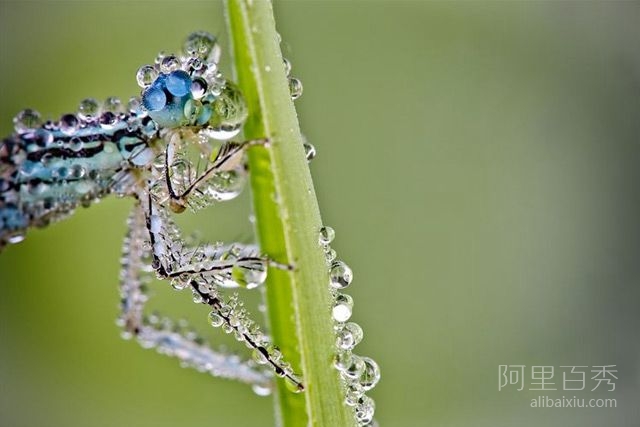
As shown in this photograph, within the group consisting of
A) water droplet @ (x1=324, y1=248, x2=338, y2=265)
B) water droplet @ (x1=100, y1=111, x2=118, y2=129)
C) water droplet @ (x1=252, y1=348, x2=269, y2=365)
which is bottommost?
water droplet @ (x1=252, y1=348, x2=269, y2=365)

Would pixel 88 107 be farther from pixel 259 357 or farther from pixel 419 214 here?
pixel 419 214

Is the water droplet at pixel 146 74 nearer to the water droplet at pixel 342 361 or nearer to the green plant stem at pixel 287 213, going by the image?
the green plant stem at pixel 287 213

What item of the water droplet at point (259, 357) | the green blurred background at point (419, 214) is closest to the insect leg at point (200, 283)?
the water droplet at point (259, 357)

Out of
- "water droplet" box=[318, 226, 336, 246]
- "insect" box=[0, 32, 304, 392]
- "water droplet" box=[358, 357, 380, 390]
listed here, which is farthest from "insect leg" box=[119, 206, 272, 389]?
"water droplet" box=[318, 226, 336, 246]

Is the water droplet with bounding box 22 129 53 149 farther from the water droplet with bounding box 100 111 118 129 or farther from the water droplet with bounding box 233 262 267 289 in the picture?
the water droplet with bounding box 233 262 267 289

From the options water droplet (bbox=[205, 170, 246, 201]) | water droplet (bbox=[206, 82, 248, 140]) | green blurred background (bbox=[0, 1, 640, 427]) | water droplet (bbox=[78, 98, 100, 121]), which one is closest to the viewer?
water droplet (bbox=[206, 82, 248, 140])

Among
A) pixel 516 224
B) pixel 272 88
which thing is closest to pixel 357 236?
pixel 516 224

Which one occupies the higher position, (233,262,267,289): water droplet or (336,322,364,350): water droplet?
(233,262,267,289): water droplet
